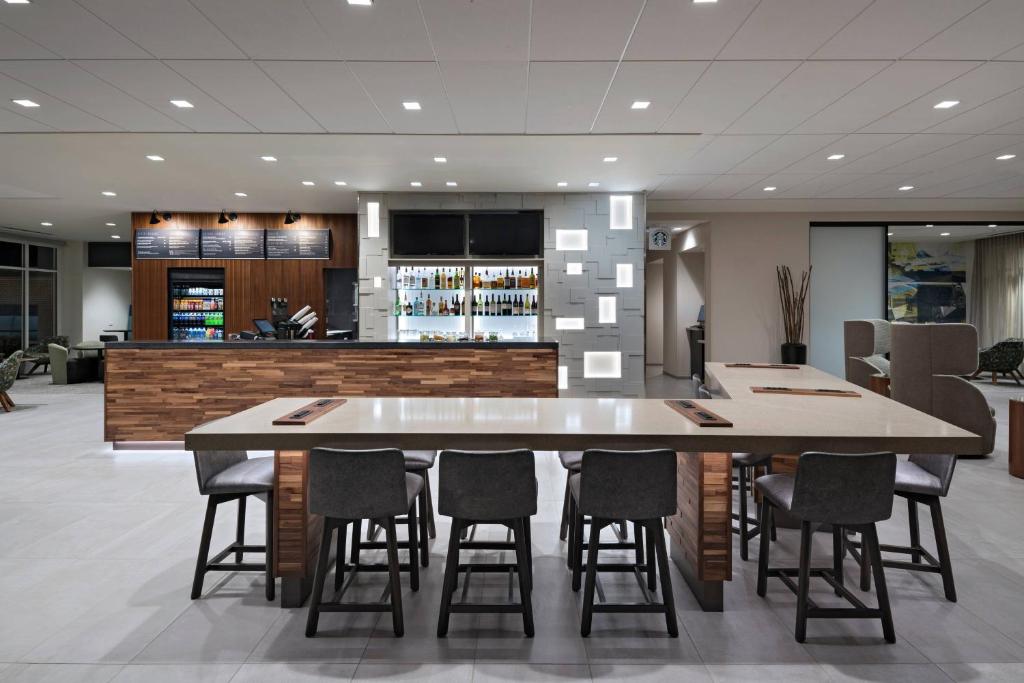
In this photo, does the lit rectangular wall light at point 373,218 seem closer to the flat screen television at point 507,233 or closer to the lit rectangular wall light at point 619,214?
the flat screen television at point 507,233

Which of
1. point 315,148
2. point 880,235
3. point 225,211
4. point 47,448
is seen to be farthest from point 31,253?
point 880,235

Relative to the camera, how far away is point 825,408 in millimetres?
3227

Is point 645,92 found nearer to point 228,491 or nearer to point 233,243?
point 228,491

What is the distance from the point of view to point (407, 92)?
4.63m

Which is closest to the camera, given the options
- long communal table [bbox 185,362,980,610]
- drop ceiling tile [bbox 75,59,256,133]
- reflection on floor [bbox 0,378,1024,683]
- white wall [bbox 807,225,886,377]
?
reflection on floor [bbox 0,378,1024,683]

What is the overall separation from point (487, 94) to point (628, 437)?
3201 mm

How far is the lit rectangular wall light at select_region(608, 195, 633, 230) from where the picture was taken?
8453 millimetres

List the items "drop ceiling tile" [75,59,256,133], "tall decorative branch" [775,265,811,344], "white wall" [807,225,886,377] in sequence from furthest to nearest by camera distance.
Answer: "white wall" [807,225,886,377], "tall decorative branch" [775,265,811,344], "drop ceiling tile" [75,59,256,133]

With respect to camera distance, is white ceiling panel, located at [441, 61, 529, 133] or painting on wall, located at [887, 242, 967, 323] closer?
white ceiling panel, located at [441, 61, 529, 133]

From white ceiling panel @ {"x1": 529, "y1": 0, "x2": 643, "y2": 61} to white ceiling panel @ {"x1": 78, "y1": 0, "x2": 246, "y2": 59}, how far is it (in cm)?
196

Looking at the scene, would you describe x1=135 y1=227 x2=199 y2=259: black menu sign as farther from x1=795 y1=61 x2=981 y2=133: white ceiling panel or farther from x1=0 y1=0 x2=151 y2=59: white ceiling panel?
x1=795 y1=61 x2=981 y2=133: white ceiling panel

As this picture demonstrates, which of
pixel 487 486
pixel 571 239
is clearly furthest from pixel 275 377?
pixel 571 239

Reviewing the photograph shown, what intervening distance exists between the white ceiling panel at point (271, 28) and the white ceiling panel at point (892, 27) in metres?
3.22

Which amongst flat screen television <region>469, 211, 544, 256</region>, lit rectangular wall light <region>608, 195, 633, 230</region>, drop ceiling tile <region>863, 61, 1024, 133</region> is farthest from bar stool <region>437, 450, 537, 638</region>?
lit rectangular wall light <region>608, 195, 633, 230</region>
